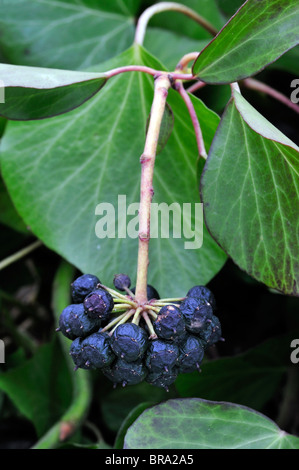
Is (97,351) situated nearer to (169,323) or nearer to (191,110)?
(169,323)

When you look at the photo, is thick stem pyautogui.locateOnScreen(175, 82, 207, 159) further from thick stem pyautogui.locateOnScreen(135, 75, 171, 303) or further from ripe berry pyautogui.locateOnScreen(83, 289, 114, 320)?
ripe berry pyautogui.locateOnScreen(83, 289, 114, 320)

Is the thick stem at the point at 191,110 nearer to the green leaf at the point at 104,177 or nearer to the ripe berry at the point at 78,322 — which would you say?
the green leaf at the point at 104,177

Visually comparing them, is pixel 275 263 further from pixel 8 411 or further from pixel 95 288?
pixel 8 411

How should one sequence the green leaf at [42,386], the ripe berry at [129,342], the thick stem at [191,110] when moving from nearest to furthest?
the ripe berry at [129,342]
the thick stem at [191,110]
the green leaf at [42,386]

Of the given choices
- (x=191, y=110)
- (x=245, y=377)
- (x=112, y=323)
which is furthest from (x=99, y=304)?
(x=245, y=377)

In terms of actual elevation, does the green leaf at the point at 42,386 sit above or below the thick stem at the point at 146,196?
Result: below

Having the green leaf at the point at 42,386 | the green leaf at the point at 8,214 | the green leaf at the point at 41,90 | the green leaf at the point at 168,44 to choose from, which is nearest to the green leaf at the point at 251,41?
the green leaf at the point at 41,90
